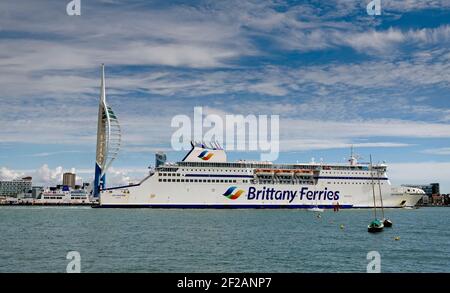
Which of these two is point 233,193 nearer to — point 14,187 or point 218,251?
point 218,251

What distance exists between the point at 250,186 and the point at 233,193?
3837 mm

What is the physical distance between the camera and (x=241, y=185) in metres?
81.1

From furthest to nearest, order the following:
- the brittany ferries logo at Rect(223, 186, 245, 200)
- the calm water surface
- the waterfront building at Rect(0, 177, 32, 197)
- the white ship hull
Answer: the waterfront building at Rect(0, 177, 32, 197)
the brittany ferries logo at Rect(223, 186, 245, 200)
the white ship hull
the calm water surface

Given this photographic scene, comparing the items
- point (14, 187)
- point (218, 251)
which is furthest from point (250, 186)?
point (14, 187)

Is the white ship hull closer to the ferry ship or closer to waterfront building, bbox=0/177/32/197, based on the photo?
the ferry ship

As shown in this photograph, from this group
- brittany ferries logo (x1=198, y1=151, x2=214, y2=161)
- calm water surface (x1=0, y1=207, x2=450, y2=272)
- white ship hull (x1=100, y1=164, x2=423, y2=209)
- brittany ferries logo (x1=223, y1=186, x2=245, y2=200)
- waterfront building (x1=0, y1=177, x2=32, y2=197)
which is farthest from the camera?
waterfront building (x1=0, y1=177, x2=32, y2=197)

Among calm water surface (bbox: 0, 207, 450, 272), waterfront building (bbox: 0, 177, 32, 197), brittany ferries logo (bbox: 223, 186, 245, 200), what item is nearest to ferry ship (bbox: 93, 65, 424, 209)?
brittany ferries logo (bbox: 223, 186, 245, 200)

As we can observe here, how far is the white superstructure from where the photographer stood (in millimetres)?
78438

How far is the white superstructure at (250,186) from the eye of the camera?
78438 millimetres

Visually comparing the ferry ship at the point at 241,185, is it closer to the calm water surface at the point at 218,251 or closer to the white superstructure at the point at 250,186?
the white superstructure at the point at 250,186

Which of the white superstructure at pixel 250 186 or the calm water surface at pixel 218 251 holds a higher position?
the white superstructure at pixel 250 186

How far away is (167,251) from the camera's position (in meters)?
25.9

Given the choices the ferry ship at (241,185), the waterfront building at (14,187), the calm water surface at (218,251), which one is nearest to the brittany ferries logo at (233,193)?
the ferry ship at (241,185)
